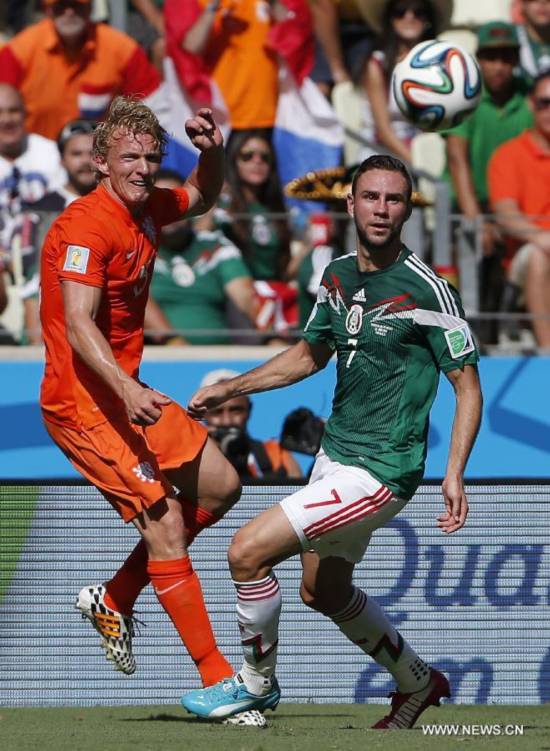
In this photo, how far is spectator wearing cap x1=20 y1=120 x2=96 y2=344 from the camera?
1000 cm

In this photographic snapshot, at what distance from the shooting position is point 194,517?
20.9ft

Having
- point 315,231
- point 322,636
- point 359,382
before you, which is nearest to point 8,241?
point 315,231

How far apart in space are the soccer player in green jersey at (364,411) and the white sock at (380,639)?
0.18 meters

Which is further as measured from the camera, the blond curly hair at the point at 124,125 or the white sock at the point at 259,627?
the blond curly hair at the point at 124,125

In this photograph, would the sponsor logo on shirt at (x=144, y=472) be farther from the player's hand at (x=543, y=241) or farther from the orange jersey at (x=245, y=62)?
the orange jersey at (x=245, y=62)

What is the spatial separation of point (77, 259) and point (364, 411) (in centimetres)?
125

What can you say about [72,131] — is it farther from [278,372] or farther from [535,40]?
[278,372]

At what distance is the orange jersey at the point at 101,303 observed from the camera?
597cm

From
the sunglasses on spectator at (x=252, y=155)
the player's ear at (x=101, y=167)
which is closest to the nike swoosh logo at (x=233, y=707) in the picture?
the player's ear at (x=101, y=167)

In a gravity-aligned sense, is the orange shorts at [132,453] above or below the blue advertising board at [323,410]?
above

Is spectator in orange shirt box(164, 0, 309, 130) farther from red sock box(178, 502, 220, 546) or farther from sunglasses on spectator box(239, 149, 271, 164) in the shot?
red sock box(178, 502, 220, 546)

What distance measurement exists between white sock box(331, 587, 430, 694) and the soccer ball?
405 cm

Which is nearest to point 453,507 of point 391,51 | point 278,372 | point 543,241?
point 278,372

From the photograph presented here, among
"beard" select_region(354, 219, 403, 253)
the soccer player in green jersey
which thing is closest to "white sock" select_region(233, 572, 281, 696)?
the soccer player in green jersey
